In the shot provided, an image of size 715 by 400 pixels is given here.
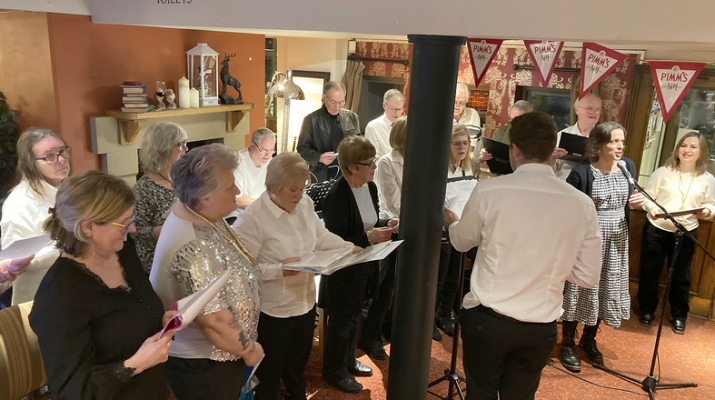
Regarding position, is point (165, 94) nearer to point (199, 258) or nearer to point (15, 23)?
point (15, 23)

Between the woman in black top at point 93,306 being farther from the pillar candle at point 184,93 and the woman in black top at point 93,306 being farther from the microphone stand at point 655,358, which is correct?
the pillar candle at point 184,93

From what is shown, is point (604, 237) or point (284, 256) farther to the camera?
point (604, 237)

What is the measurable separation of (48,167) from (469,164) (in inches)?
96.3

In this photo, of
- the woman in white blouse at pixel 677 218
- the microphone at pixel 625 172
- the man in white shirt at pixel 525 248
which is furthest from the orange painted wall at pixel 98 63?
the woman in white blouse at pixel 677 218

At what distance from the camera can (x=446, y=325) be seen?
3.76m

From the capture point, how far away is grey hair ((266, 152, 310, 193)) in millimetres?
2225

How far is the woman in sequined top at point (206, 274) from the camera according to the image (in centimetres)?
173

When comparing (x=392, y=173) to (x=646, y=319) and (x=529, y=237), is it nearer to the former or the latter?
(x=529, y=237)

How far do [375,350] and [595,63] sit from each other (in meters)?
2.20

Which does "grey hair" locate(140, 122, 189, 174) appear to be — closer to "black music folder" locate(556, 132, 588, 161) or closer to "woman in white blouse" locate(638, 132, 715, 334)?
"black music folder" locate(556, 132, 588, 161)

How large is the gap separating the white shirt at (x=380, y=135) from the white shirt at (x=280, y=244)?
7.62 feet

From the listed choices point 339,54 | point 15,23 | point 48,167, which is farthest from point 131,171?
point 339,54

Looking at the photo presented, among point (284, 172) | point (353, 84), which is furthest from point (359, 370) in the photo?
point (353, 84)

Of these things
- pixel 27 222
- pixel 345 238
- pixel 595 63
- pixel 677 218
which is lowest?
pixel 677 218
